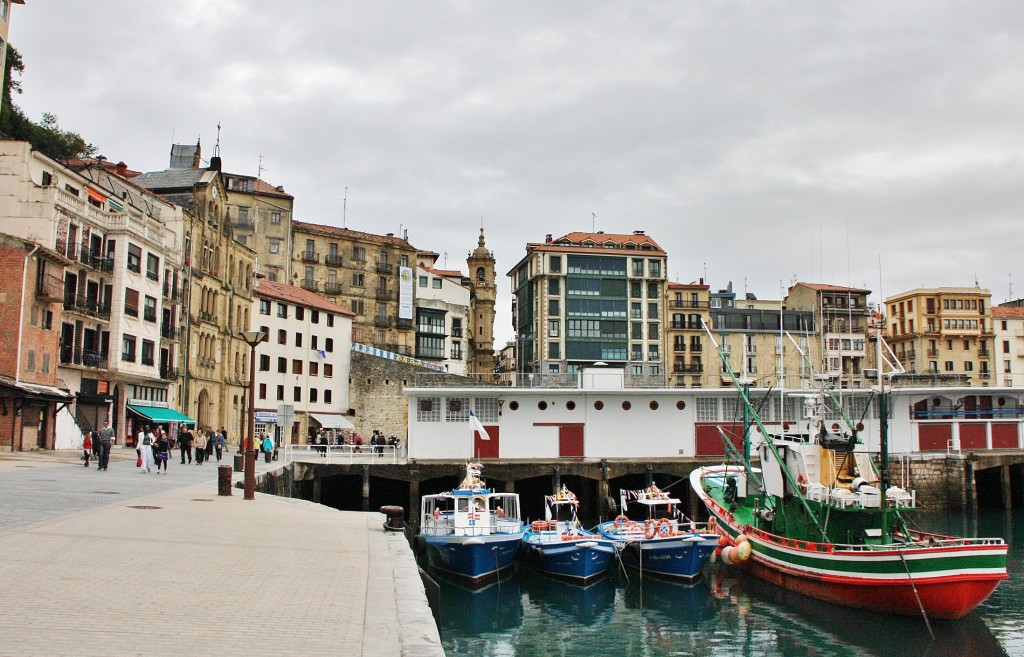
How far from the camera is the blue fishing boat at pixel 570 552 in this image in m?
30.5

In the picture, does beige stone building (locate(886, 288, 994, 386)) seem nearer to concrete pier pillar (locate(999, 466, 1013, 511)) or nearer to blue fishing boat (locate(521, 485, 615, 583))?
concrete pier pillar (locate(999, 466, 1013, 511))

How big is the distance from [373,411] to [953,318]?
241 feet

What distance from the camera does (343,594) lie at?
12.7 metres

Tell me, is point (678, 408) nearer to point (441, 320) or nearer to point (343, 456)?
point (343, 456)

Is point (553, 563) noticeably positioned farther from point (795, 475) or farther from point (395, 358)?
point (395, 358)

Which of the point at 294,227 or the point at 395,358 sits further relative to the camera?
the point at 294,227

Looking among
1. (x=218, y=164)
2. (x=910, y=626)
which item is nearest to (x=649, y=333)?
(x=218, y=164)

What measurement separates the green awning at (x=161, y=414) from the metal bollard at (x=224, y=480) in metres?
28.5

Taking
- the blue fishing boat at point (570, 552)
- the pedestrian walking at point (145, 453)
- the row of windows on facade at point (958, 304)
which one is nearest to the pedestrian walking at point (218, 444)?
the pedestrian walking at point (145, 453)

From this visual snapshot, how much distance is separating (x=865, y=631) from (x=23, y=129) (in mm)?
61262

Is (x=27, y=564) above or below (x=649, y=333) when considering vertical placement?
below

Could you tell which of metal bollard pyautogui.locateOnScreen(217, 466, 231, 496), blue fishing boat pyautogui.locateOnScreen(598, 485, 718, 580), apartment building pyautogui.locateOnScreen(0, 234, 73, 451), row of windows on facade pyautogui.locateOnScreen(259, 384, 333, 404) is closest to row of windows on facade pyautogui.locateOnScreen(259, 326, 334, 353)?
row of windows on facade pyautogui.locateOnScreen(259, 384, 333, 404)

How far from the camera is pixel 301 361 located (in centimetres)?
7844

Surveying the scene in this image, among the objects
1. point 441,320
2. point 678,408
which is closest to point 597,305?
point 441,320
